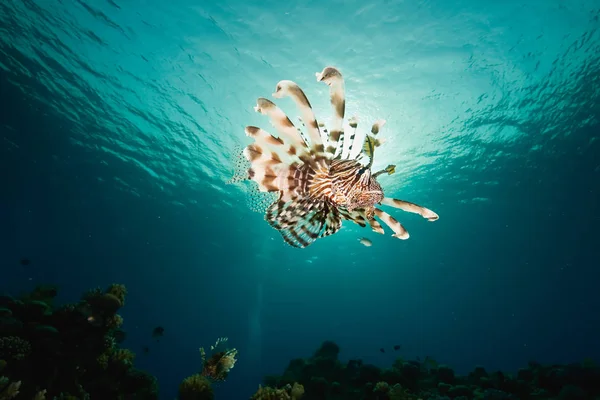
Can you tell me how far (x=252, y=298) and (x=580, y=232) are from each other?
160 feet

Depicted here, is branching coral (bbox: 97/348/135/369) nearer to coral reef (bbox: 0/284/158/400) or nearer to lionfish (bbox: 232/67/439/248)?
coral reef (bbox: 0/284/158/400)

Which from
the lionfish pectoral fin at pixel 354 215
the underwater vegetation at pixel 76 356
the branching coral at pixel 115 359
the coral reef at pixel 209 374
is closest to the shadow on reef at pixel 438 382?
the coral reef at pixel 209 374

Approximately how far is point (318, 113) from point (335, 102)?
10503mm

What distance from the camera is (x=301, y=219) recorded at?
3.04 meters

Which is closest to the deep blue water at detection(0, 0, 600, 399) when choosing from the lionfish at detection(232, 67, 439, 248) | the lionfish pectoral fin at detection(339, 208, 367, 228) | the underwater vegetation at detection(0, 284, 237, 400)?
the lionfish at detection(232, 67, 439, 248)

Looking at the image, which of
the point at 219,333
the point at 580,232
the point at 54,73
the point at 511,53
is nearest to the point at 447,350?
the point at 219,333

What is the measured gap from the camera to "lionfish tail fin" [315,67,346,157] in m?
2.51

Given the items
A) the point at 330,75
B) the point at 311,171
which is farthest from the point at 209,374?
the point at 330,75

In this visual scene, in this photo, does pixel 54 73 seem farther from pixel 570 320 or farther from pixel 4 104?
pixel 570 320

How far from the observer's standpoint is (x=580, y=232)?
24.4 metres

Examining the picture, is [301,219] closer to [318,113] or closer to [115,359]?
[115,359]

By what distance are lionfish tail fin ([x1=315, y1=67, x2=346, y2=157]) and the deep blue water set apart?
4.14 ft

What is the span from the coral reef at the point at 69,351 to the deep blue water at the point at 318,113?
13.9 feet

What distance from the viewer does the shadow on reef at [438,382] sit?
23.5 ft
